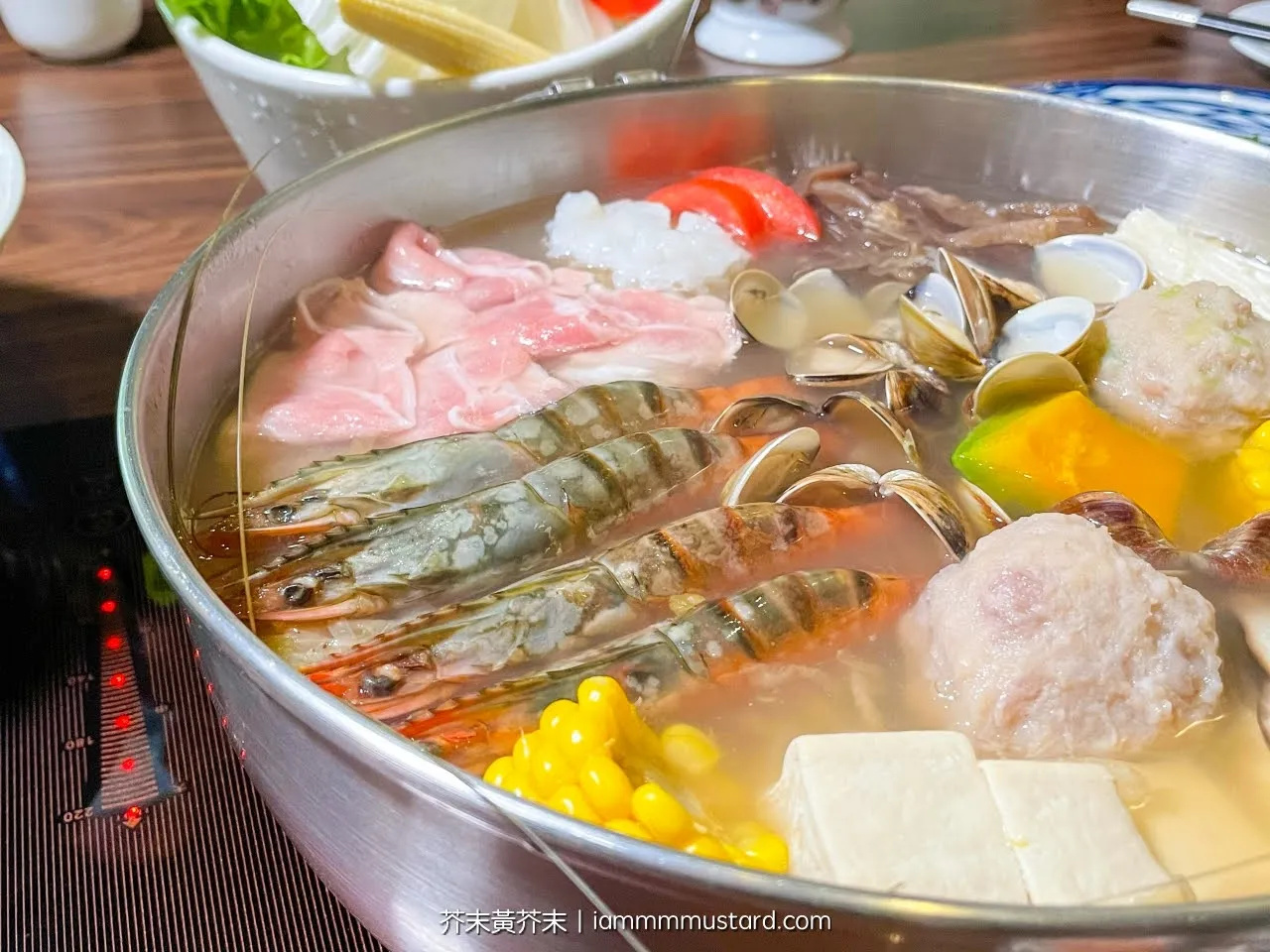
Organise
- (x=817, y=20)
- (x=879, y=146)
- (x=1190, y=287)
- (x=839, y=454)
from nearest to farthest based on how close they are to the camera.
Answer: (x=839, y=454)
(x=1190, y=287)
(x=879, y=146)
(x=817, y=20)

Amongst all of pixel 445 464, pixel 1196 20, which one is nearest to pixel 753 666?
pixel 445 464

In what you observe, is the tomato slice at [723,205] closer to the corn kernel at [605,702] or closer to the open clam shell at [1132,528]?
the open clam shell at [1132,528]

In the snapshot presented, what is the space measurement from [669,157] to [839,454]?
984 millimetres

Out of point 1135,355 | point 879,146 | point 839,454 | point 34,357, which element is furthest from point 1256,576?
point 34,357

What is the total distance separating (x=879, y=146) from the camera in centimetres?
230

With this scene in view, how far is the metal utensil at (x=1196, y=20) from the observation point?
2801 mm

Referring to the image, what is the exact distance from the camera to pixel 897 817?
3.16 ft

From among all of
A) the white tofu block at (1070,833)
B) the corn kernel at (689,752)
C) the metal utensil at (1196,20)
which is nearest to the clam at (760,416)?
the corn kernel at (689,752)

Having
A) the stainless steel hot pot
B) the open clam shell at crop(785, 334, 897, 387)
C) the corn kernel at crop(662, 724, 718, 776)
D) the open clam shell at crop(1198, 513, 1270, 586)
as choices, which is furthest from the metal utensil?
the corn kernel at crop(662, 724, 718, 776)

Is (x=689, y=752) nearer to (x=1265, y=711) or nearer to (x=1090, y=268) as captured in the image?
(x=1265, y=711)

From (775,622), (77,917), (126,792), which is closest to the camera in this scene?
(77,917)

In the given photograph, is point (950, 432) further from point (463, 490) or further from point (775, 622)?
point (463, 490)

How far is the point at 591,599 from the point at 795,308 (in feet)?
2.90

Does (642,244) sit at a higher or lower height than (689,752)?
higher
